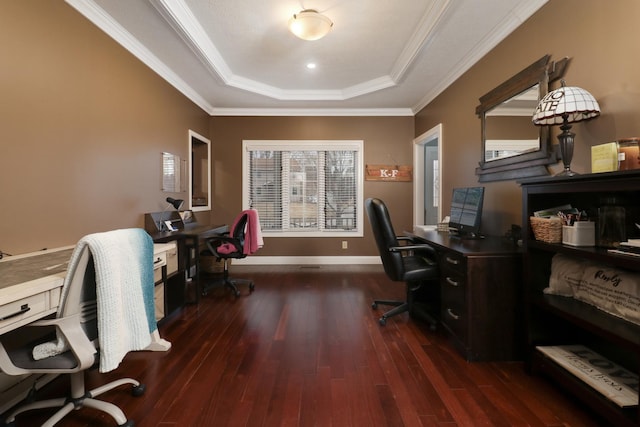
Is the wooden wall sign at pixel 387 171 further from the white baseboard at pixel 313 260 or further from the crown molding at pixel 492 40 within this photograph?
the white baseboard at pixel 313 260

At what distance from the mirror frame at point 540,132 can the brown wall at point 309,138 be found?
6.57ft

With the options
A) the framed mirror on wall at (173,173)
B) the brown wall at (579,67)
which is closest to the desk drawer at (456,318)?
the brown wall at (579,67)

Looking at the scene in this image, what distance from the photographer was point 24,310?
117cm

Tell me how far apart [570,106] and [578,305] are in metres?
1.13

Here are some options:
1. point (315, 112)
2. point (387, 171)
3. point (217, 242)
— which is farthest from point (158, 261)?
point (387, 171)

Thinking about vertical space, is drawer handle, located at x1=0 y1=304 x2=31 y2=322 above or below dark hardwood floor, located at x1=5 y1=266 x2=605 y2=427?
above

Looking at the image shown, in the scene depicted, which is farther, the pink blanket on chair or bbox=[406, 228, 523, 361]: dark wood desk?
the pink blanket on chair

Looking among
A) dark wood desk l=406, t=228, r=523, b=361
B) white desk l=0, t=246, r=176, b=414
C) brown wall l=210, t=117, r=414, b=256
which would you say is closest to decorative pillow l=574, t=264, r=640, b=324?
dark wood desk l=406, t=228, r=523, b=361

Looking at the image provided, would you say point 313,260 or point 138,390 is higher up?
point 313,260

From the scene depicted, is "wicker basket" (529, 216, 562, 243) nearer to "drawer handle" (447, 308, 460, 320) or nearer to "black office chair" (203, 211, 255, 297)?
"drawer handle" (447, 308, 460, 320)

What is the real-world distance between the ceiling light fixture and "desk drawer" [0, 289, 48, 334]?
251 cm

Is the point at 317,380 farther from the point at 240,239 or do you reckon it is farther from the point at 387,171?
the point at 387,171

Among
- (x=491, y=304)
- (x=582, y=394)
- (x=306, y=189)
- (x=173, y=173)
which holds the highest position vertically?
(x=173, y=173)

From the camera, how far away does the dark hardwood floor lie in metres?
1.48
